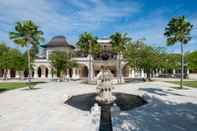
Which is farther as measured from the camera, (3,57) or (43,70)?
(43,70)

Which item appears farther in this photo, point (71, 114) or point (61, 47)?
point (61, 47)

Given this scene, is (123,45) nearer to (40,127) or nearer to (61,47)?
(61,47)

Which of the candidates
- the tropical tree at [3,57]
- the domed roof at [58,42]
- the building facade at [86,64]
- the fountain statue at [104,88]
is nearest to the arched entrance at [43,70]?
the building facade at [86,64]

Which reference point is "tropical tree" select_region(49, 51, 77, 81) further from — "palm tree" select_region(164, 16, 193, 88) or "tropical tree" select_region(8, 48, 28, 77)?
"palm tree" select_region(164, 16, 193, 88)

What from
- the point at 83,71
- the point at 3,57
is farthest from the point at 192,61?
the point at 3,57

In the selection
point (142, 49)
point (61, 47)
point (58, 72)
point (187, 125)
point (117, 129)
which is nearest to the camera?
point (117, 129)

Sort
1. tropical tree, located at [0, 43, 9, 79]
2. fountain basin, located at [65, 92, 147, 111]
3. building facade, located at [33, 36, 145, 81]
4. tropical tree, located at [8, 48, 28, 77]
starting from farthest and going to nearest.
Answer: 1. building facade, located at [33, 36, 145, 81]
2. tropical tree, located at [0, 43, 9, 79]
3. tropical tree, located at [8, 48, 28, 77]
4. fountain basin, located at [65, 92, 147, 111]

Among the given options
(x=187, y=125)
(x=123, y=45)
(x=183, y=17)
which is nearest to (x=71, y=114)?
(x=187, y=125)

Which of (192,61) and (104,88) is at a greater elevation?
(192,61)

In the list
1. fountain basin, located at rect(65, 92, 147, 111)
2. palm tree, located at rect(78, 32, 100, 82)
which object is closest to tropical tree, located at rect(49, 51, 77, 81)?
palm tree, located at rect(78, 32, 100, 82)

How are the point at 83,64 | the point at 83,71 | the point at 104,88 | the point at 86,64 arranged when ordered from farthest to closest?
1. the point at 83,71
2. the point at 83,64
3. the point at 86,64
4. the point at 104,88

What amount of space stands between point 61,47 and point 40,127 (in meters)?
59.2

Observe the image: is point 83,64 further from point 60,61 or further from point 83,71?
point 60,61

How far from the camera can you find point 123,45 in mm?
50938
